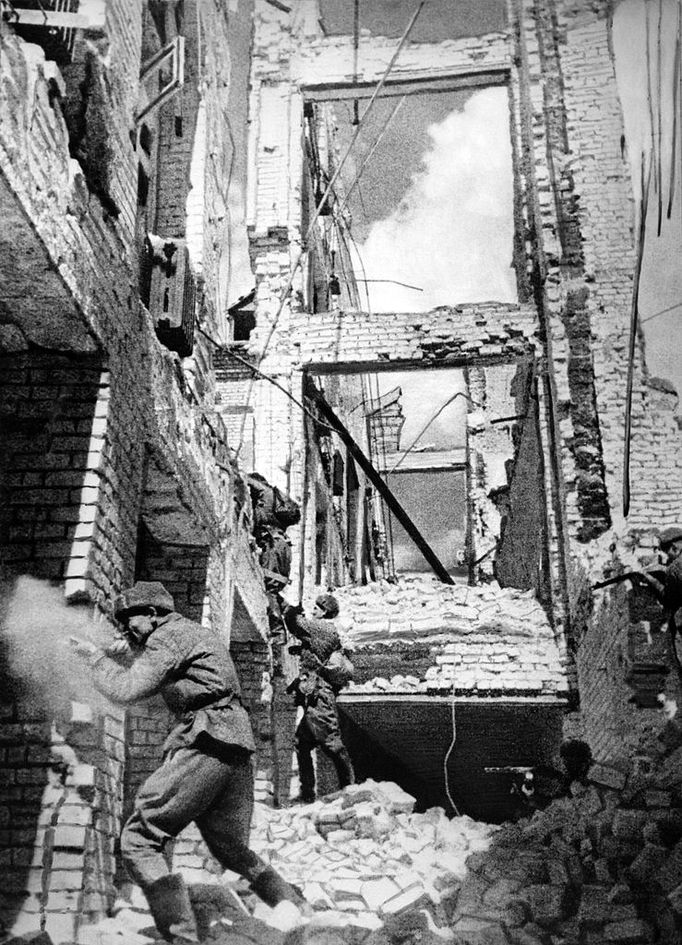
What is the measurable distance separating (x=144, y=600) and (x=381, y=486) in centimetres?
690

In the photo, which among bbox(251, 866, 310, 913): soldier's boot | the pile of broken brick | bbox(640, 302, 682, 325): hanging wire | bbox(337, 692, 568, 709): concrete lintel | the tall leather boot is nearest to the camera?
bbox(251, 866, 310, 913): soldier's boot

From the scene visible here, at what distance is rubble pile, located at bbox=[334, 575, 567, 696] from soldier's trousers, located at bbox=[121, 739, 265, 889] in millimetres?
5243

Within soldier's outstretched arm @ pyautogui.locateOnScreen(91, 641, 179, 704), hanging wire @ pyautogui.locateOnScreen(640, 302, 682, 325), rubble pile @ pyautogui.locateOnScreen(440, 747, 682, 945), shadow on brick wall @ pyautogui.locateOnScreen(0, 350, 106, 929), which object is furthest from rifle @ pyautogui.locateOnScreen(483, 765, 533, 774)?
shadow on brick wall @ pyautogui.locateOnScreen(0, 350, 106, 929)

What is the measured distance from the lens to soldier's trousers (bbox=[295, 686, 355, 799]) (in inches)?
281

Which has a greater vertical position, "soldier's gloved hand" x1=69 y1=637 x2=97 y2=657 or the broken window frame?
the broken window frame

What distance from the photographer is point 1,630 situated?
10.5 ft

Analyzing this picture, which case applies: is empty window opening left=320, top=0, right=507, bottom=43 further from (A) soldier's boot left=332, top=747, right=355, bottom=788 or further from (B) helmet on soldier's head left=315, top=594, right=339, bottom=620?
(A) soldier's boot left=332, top=747, right=355, bottom=788

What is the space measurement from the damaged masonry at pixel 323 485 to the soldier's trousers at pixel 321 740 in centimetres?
4

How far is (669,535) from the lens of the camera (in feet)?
22.9

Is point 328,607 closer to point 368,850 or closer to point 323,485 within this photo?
point 368,850

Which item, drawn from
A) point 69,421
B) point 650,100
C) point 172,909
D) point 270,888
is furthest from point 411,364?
point 172,909

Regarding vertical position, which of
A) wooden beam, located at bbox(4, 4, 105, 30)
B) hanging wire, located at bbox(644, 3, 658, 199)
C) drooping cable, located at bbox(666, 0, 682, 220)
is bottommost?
wooden beam, located at bbox(4, 4, 105, 30)

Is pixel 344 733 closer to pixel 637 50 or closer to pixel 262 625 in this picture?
pixel 262 625

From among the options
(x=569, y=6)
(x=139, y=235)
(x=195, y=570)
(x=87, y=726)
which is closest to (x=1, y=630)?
(x=87, y=726)
